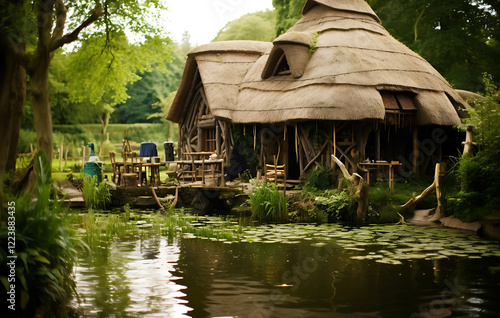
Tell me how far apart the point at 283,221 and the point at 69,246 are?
31.1 feet

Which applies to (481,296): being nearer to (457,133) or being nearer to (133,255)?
(133,255)

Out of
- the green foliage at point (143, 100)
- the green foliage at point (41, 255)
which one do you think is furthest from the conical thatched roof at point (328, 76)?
the green foliage at point (143, 100)

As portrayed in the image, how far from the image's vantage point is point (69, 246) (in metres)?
6.45

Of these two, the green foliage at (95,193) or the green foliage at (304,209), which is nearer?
the green foliage at (304,209)

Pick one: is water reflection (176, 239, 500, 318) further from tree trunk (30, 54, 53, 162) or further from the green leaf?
tree trunk (30, 54, 53, 162)

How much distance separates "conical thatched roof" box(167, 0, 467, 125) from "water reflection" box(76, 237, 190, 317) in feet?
29.0

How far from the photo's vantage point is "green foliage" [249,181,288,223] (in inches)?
608

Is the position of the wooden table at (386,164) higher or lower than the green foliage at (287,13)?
lower

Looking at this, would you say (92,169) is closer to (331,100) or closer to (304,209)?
(304,209)

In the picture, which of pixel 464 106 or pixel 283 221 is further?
pixel 464 106

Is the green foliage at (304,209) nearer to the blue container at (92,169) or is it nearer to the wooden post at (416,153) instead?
the wooden post at (416,153)

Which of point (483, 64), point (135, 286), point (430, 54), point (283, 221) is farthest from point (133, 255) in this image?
point (483, 64)

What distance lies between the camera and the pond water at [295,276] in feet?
23.6

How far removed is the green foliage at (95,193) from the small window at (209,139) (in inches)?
291
